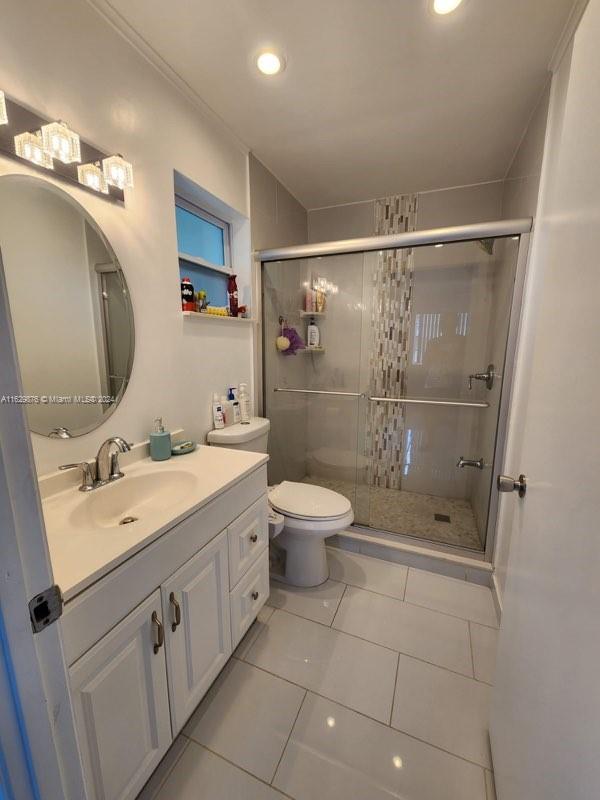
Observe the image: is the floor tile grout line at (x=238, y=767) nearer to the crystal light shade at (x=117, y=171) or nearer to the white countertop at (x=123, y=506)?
the white countertop at (x=123, y=506)

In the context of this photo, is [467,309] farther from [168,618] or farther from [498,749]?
[168,618]

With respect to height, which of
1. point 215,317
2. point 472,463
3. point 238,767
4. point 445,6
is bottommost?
point 238,767

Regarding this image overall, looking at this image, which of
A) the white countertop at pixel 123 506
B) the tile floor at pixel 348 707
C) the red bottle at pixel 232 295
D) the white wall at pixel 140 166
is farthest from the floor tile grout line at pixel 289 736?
the red bottle at pixel 232 295

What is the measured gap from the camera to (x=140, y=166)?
129cm

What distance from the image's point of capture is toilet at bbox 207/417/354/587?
1.65 meters

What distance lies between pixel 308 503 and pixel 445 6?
2021 mm

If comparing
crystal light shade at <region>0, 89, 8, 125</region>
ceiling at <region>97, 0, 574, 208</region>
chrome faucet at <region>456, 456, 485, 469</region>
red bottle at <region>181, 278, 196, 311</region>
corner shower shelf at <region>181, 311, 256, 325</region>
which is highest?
ceiling at <region>97, 0, 574, 208</region>

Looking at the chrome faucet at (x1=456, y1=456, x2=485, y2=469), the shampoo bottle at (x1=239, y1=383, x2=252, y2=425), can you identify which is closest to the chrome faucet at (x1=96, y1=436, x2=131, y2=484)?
the shampoo bottle at (x1=239, y1=383, x2=252, y2=425)

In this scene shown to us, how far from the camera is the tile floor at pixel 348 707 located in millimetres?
992

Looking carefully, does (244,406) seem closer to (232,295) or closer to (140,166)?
(232,295)

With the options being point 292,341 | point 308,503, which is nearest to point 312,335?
point 292,341

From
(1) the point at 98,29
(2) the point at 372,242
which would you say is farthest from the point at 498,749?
(1) the point at 98,29

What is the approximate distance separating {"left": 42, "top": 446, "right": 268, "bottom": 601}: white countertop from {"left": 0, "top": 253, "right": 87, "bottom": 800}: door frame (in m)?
0.19

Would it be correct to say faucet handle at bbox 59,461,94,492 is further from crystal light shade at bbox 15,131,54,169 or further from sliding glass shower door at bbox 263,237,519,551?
sliding glass shower door at bbox 263,237,519,551
